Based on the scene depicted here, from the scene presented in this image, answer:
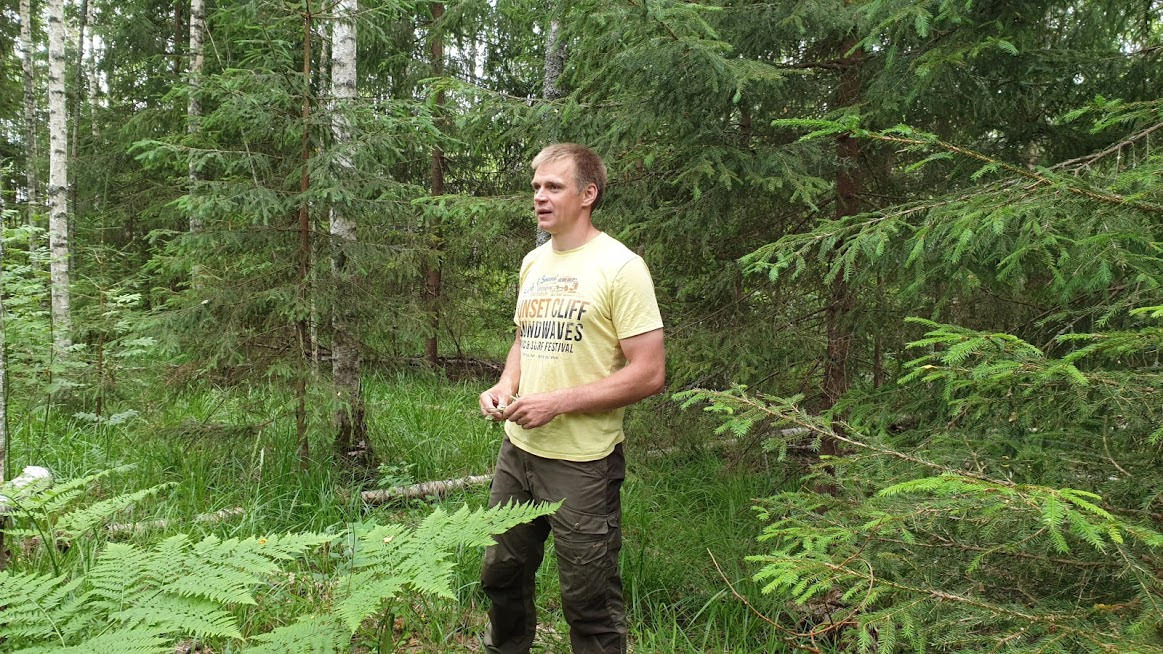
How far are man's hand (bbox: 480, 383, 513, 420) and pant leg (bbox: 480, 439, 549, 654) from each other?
261mm

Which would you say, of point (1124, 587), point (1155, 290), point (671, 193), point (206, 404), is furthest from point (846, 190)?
point (206, 404)

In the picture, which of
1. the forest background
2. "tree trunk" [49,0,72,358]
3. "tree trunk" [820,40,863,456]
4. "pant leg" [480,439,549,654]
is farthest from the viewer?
"tree trunk" [49,0,72,358]

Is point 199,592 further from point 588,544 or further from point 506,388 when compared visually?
point 506,388

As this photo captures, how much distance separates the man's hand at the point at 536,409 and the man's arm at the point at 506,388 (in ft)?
0.46

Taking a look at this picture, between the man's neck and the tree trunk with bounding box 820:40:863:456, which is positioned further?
the tree trunk with bounding box 820:40:863:456

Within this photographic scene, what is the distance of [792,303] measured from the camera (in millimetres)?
4883

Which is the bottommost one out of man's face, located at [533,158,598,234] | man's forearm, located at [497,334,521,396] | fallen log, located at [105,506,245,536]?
fallen log, located at [105,506,245,536]

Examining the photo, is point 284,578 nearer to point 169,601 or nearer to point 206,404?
point 169,601

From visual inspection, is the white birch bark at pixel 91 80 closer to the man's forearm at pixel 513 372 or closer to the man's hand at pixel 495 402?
the man's forearm at pixel 513 372

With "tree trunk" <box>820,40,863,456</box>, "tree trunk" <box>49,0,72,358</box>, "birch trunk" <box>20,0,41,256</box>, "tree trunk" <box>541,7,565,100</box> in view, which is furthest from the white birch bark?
"tree trunk" <box>820,40,863,456</box>

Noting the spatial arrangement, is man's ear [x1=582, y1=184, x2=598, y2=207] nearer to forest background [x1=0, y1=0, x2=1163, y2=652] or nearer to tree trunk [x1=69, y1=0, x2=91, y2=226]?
forest background [x1=0, y1=0, x2=1163, y2=652]

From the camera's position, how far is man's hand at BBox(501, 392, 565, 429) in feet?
8.05

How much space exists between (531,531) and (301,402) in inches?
106

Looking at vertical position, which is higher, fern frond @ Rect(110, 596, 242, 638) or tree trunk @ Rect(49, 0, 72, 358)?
tree trunk @ Rect(49, 0, 72, 358)
